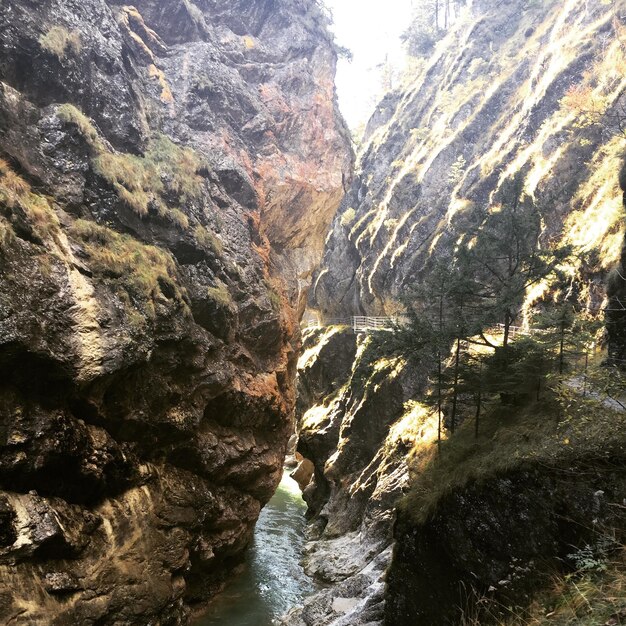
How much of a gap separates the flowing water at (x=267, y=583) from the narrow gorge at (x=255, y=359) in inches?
5.4

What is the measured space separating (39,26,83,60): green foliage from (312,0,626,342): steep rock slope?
16.5 m

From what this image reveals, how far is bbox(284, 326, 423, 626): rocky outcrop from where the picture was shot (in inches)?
555

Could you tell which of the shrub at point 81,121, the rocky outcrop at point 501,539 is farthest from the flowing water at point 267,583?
the shrub at point 81,121

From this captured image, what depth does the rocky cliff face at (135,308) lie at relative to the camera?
9.03 metres

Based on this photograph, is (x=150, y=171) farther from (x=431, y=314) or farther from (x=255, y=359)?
(x=431, y=314)

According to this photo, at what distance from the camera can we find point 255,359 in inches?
707

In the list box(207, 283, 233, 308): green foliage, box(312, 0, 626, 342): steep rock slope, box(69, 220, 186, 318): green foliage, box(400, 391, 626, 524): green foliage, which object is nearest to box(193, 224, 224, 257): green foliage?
box(207, 283, 233, 308): green foliage

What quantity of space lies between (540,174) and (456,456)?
24.3 m

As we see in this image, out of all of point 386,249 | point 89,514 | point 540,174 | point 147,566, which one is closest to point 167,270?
point 89,514

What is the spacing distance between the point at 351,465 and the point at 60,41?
21.9 metres

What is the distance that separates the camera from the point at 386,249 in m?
39.8

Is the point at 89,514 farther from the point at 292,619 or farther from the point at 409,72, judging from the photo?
the point at 409,72

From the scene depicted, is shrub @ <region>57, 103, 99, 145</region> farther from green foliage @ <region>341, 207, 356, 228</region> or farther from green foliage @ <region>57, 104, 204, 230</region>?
green foliage @ <region>341, 207, 356, 228</region>

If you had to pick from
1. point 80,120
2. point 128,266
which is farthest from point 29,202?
point 80,120
